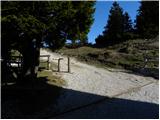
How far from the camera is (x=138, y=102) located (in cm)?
1662

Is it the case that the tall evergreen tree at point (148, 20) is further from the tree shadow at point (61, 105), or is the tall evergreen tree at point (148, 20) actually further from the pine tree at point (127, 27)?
the tree shadow at point (61, 105)

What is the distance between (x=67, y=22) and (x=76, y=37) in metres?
1.20

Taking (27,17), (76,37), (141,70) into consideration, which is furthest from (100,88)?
(141,70)

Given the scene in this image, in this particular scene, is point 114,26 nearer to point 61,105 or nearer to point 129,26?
point 129,26

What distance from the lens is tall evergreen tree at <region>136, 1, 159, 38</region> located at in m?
48.9

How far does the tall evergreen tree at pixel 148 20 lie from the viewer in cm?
4894

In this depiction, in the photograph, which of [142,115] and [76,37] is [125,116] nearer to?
[142,115]

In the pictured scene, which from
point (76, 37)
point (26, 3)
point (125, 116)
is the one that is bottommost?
point (125, 116)

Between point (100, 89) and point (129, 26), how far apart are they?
112 ft

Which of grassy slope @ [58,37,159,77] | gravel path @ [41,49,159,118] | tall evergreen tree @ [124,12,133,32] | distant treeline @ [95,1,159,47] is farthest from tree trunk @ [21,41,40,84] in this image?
tall evergreen tree @ [124,12,133,32]

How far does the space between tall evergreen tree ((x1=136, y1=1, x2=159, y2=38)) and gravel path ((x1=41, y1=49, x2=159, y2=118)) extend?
2308cm

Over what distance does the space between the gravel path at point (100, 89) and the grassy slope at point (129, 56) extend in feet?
12.6

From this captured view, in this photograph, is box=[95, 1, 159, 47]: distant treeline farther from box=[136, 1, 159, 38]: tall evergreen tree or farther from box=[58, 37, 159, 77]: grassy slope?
box=[58, 37, 159, 77]: grassy slope

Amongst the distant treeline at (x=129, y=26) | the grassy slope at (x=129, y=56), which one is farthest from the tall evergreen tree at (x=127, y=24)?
the grassy slope at (x=129, y=56)
